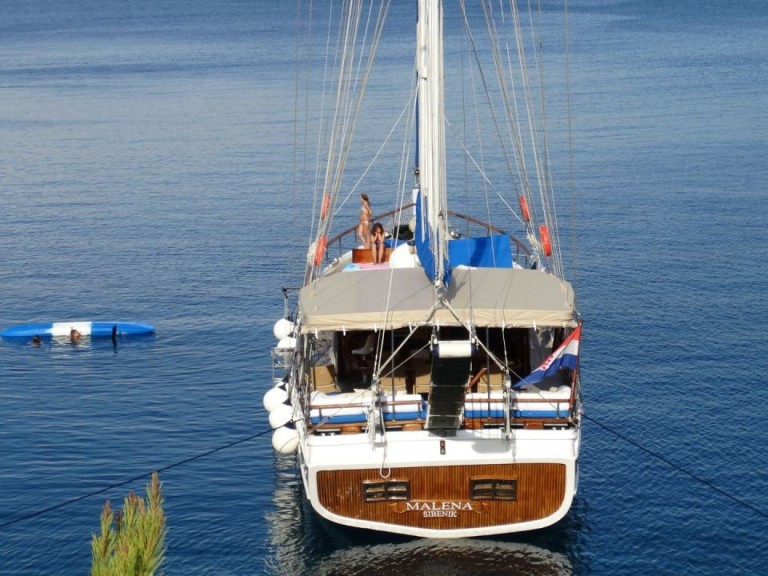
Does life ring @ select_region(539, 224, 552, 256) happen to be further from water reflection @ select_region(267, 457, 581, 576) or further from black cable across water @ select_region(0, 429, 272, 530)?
black cable across water @ select_region(0, 429, 272, 530)

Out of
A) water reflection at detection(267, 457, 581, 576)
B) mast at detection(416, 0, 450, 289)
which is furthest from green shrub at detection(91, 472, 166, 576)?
water reflection at detection(267, 457, 581, 576)

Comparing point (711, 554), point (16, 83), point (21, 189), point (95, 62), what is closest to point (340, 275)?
point (711, 554)

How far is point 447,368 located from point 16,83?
462 feet

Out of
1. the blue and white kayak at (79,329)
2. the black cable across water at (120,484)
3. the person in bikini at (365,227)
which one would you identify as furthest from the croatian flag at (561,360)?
the blue and white kayak at (79,329)

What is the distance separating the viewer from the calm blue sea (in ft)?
111

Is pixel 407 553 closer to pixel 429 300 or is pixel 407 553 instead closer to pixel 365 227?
pixel 429 300

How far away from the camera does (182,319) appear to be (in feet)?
197

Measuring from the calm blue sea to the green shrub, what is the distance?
1869 cm

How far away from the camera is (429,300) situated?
1180 inches

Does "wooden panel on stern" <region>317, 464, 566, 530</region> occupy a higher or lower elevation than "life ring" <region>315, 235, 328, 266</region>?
lower

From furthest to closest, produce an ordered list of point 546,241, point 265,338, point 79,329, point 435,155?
point 79,329
point 265,338
point 546,241
point 435,155

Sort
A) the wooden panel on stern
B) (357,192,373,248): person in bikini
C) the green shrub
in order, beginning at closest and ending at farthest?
the green shrub → the wooden panel on stern → (357,192,373,248): person in bikini

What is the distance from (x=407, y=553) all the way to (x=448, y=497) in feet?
8.14

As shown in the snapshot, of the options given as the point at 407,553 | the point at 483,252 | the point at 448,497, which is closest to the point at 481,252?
the point at 483,252
